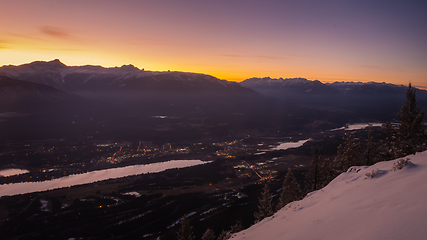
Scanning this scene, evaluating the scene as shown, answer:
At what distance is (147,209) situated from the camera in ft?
232

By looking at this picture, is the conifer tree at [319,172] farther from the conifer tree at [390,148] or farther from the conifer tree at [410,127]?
the conifer tree at [410,127]

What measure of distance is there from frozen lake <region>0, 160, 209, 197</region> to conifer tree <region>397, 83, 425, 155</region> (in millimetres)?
108914

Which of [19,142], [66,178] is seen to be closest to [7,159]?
[19,142]

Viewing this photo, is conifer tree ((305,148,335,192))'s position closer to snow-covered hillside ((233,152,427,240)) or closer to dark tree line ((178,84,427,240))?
dark tree line ((178,84,427,240))

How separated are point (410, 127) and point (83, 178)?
12068 cm

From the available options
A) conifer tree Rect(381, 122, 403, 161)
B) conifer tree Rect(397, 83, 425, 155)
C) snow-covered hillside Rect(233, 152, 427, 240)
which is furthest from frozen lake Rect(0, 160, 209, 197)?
snow-covered hillside Rect(233, 152, 427, 240)

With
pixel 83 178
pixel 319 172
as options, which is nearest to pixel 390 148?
pixel 319 172

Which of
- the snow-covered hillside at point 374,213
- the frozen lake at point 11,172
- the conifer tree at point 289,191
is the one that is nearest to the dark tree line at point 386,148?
the conifer tree at point 289,191

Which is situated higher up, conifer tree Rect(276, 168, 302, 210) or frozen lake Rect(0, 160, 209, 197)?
conifer tree Rect(276, 168, 302, 210)

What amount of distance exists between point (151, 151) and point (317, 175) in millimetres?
131458

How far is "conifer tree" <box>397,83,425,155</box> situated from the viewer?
78.6 feet

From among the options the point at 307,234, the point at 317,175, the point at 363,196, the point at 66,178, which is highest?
the point at 363,196

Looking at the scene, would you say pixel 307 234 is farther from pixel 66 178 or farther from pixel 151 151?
pixel 151 151

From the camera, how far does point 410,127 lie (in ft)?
82.9
